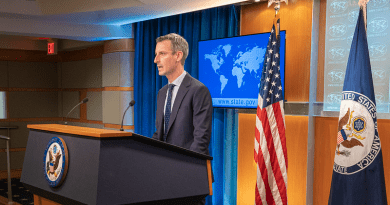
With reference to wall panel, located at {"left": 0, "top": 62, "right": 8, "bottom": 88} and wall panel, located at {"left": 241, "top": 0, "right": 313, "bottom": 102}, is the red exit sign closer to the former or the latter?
wall panel, located at {"left": 0, "top": 62, "right": 8, "bottom": 88}

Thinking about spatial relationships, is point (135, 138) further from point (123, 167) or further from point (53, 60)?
point (53, 60)

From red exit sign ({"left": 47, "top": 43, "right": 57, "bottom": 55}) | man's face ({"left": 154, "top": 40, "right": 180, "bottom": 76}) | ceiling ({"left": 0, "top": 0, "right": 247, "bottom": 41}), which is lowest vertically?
man's face ({"left": 154, "top": 40, "right": 180, "bottom": 76})

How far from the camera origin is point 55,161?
1856 mm

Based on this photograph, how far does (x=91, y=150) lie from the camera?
1639 millimetres

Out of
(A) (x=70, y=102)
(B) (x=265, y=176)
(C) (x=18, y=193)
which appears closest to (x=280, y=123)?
(B) (x=265, y=176)

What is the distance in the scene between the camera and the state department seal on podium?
5.87ft

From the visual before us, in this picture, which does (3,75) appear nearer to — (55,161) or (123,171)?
(55,161)

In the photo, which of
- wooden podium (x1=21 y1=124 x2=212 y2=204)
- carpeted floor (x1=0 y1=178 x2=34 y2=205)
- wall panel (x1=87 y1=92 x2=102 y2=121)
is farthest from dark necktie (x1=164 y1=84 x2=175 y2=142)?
wall panel (x1=87 y1=92 x2=102 y2=121)

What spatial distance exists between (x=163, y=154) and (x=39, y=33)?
4693 millimetres

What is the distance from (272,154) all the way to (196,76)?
72.2 inches

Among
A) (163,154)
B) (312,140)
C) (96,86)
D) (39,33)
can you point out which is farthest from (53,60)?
(163,154)

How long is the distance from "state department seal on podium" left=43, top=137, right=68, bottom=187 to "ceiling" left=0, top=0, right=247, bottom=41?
9.50 feet

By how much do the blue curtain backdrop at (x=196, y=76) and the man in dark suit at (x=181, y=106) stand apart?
2331 millimetres

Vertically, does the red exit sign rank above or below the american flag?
above
